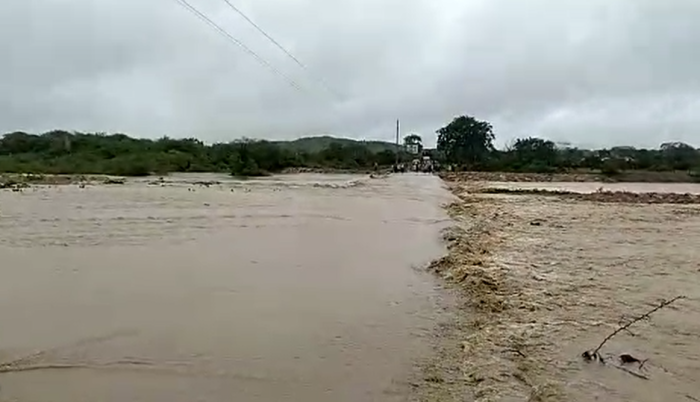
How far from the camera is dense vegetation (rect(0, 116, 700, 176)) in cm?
6675

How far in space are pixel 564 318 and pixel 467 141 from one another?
8692 cm

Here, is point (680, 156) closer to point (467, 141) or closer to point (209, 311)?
point (467, 141)

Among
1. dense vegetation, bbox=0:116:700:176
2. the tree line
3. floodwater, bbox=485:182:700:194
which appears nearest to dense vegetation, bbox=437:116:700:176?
dense vegetation, bbox=0:116:700:176

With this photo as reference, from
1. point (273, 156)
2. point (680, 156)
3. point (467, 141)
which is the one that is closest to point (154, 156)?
point (273, 156)

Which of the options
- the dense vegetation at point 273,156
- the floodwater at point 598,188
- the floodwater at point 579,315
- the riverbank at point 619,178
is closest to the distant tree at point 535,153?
the dense vegetation at point 273,156

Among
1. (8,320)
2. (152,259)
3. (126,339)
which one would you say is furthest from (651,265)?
(8,320)

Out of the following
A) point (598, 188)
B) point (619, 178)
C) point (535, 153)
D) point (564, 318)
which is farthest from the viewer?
point (535, 153)

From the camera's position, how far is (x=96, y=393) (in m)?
5.70

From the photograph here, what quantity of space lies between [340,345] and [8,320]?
416cm

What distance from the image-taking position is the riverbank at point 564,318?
6270mm

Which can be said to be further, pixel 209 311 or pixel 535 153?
pixel 535 153

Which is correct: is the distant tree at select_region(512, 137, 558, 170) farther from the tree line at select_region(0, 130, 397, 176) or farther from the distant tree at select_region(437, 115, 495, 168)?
the tree line at select_region(0, 130, 397, 176)

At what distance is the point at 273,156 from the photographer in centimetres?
7662

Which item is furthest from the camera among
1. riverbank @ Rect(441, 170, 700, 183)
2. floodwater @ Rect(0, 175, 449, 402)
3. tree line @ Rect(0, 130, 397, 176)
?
riverbank @ Rect(441, 170, 700, 183)
